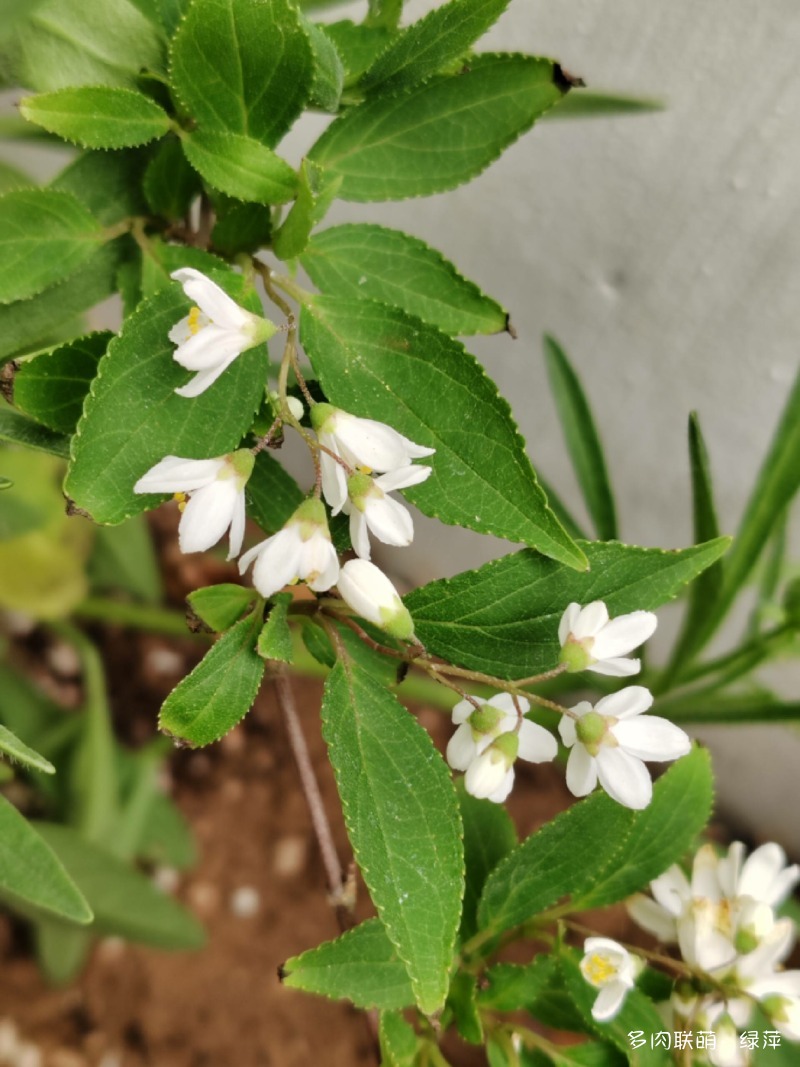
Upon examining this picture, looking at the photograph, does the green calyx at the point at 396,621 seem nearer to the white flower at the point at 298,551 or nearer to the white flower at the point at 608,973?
the white flower at the point at 298,551

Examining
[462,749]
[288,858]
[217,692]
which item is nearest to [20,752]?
[217,692]

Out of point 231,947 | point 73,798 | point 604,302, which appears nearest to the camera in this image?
point 604,302

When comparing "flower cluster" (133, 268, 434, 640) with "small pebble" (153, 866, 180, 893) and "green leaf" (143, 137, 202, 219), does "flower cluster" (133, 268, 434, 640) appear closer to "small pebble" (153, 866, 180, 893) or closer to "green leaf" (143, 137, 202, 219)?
"green leaf" (143, 137, 202, 219)

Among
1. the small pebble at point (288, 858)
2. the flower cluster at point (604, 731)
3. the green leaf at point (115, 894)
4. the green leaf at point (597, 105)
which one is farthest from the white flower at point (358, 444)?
the small pebble at point (288, 858)

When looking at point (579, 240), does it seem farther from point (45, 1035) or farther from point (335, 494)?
point (45, 1035)

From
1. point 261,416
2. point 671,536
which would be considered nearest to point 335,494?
point 261,416

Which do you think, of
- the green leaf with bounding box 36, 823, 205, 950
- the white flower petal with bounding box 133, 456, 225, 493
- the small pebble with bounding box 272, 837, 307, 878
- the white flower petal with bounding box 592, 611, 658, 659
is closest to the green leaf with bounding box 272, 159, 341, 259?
the white flower petal with bounding box 133, 456, 225, 493
